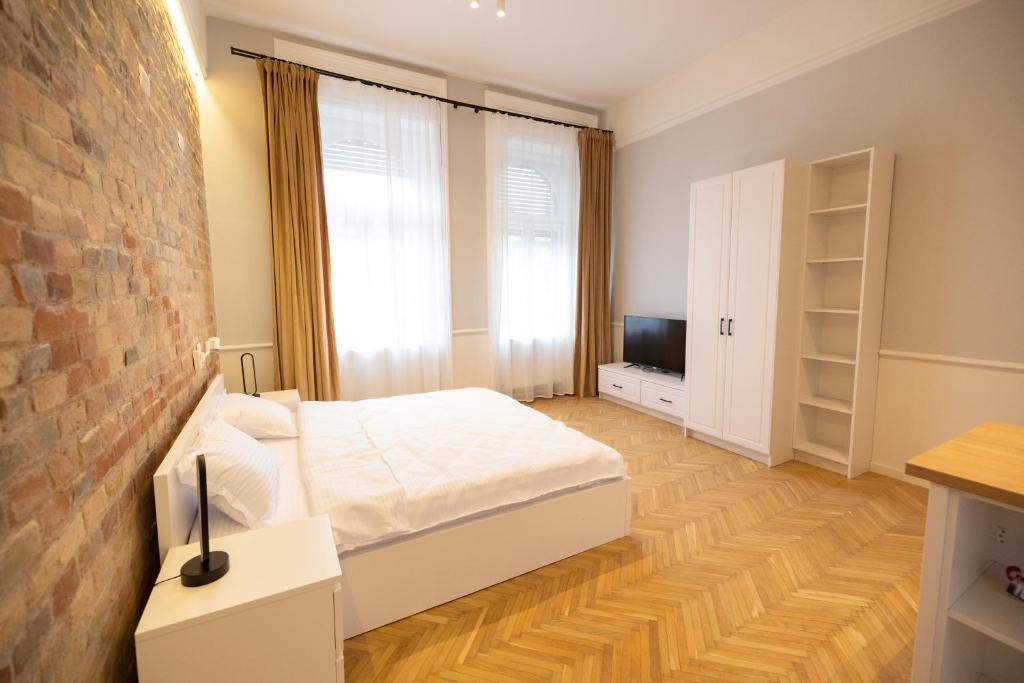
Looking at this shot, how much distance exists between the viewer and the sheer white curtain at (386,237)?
381cm

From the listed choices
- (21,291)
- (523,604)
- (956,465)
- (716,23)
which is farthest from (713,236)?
(21,291)

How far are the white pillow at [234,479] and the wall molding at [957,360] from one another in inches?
150

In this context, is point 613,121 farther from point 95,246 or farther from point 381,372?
point 95,246

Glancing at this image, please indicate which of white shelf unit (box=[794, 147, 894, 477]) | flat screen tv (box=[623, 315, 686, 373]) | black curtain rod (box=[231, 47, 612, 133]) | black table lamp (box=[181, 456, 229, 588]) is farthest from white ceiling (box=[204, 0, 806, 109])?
black table lamp (box=[181, 456, 229, 588])

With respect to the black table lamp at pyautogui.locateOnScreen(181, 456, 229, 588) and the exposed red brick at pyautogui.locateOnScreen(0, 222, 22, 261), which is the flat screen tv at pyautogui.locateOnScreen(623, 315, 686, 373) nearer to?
the black table lamp at pyautogui.locateOnScreen(181, 456, 229, 588)

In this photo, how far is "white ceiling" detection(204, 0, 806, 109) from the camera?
3293 mm

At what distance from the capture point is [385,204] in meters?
4.00

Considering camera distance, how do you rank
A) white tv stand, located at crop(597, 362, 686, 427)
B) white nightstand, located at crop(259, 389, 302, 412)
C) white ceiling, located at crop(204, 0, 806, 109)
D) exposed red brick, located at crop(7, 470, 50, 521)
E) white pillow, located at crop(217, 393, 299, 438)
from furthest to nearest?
white tv stand, located at crop(597, 362, 686, 427) < white ceiling, located at crop(204, 0, 806, 109) < white nightstand, located at crop(259, 389, 302, 412) < white pillow, located at crop(217, 393, 299, 438) < exposed red brick, located at crop(7, 470, 50, 521)

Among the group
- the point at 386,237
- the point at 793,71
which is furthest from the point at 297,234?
the point at 793,71

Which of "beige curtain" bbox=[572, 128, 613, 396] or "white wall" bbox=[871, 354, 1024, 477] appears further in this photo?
"beige curtain" bbox=[572, 128, 613, 396]

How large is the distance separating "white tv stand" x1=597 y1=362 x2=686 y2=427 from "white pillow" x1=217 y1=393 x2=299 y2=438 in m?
3.21

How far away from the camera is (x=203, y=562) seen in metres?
1.23

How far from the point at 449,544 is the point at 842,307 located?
3.22 metres

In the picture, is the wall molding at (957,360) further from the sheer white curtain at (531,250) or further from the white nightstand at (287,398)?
the white nightstand at (287,398)
